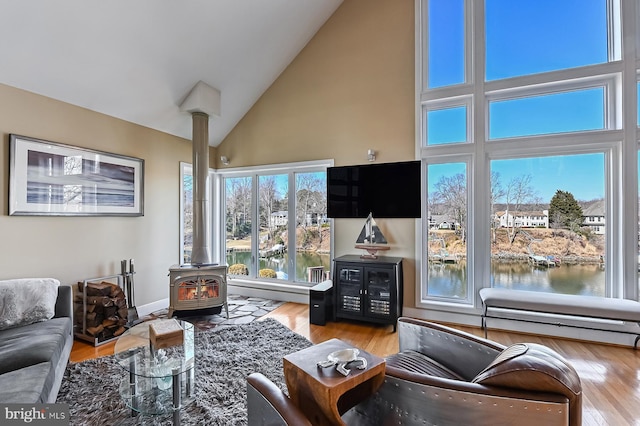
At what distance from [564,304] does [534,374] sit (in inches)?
103

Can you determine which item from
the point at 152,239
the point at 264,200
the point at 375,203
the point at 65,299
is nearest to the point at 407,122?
the point at 375,203

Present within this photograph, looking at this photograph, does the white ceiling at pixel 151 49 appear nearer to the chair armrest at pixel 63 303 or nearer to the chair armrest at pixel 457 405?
the chair armrest at pixel 63 303

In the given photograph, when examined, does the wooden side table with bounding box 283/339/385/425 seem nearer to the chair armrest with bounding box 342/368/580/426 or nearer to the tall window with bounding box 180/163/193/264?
the chair armrest with bounding box 342/368/580/426

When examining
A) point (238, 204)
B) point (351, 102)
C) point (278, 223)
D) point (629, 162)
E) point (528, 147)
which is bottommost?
point (278, 223)

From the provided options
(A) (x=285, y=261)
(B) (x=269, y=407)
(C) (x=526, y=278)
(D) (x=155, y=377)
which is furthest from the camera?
(A) (x=285, y=261)

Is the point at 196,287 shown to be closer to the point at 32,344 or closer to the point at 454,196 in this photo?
the point at 32,344

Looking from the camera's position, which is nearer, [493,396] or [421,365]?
[493,396]

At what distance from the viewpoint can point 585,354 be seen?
2.94 meters

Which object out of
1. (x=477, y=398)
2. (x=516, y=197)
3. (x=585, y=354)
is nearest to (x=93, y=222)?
(x=477, y=398)

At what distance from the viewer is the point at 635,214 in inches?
123

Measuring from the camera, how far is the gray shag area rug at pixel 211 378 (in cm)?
197

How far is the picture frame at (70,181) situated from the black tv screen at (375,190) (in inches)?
107

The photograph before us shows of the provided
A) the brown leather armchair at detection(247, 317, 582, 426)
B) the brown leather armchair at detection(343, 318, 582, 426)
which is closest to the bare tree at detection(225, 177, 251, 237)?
the brown leather armchair at detection(247, 317, 582, 426)

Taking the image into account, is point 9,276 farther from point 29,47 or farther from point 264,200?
point 264,200
